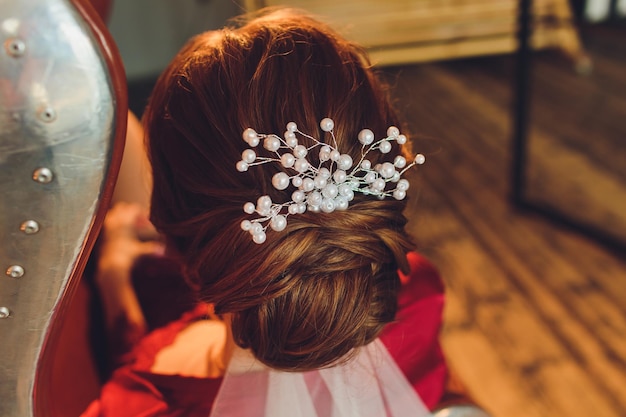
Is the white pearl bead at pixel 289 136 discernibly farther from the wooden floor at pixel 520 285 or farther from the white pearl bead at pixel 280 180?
the wooden floor at pixel 520 285

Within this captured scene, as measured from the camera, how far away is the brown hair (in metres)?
0.54

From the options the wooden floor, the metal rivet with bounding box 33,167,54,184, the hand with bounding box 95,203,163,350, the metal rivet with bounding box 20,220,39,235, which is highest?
the metal rivet with bounding box 33,167,54,184

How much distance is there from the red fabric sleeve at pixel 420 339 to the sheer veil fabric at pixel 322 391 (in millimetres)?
36

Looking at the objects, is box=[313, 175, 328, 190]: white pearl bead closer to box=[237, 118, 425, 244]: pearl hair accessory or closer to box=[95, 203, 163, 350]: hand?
box=[237, 118, 425, 244]: pearl hair accessory

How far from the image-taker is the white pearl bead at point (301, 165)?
51 cm

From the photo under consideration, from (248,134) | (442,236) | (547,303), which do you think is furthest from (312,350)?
(442,236)

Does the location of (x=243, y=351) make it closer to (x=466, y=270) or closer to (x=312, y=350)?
(x=312, y=350)

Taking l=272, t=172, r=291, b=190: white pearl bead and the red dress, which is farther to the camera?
the red dress

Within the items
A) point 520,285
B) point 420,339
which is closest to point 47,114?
point 420,339

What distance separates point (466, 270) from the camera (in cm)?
197

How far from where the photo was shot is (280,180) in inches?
20.1

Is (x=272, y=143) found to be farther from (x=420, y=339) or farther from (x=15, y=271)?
(x=420, y=339)

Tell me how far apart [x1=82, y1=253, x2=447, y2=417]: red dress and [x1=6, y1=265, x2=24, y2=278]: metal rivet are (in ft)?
1.12

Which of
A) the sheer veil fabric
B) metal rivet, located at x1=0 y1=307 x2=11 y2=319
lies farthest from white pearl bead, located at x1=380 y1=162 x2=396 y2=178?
metal rivet, located at x1=0 y1=307 x2=11 y2=319
